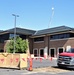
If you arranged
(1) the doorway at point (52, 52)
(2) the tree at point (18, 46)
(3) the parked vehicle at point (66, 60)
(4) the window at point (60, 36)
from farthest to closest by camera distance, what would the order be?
(2) the tree at point (18, 46)
(1) the doorway at point (52, 52)
(4) the window at point (60, 36)
(3) the parked vehicle at point (66, 60)

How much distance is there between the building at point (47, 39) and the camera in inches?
2012

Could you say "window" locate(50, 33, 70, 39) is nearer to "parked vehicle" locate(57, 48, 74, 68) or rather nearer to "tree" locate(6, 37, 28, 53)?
"tree" locate(6, 37, 28, 53)

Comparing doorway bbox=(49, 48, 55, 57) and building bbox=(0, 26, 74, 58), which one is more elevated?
building bbox=(0, 26, 74, 58)

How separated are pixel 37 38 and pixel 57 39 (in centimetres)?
827

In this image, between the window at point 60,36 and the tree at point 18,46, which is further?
the tree at point 18,46

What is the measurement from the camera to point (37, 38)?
6088 cm

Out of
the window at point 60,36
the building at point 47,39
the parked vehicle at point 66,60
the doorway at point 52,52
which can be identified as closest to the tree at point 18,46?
the building at point 47,39

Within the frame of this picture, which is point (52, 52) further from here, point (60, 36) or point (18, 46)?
point (18, 46)

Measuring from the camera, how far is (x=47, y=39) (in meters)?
57.0

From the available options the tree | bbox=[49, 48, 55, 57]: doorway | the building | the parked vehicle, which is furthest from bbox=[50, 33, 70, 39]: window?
the parked vehicle

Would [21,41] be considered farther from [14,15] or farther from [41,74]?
[41,74]

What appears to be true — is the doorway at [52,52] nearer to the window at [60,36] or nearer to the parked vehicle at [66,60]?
the window at [60,36]

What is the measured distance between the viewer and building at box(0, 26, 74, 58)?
51112 millimetres

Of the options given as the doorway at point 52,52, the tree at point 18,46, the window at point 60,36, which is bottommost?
the doorway at point 52,52
